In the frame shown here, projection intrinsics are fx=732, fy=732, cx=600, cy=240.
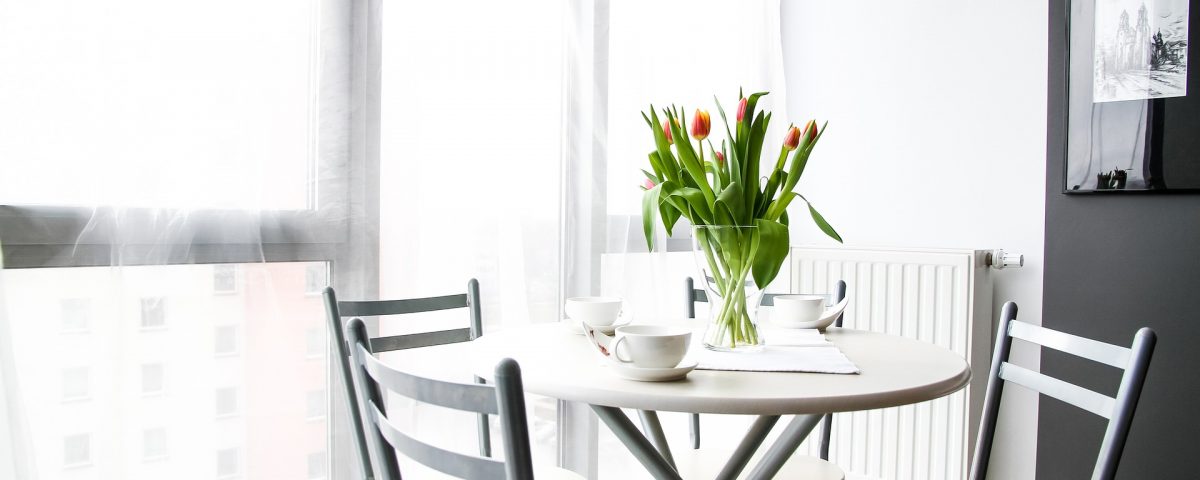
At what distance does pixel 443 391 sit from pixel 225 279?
0.91m

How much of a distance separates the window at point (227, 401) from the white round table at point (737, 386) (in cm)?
58

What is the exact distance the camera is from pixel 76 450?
1394 mm

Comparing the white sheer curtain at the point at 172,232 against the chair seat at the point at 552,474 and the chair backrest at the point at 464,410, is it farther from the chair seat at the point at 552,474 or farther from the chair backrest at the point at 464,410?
the chair backrest at the point at 464,410

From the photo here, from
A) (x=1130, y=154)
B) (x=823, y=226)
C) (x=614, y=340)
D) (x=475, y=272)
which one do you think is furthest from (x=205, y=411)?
(x=1130, y=154)

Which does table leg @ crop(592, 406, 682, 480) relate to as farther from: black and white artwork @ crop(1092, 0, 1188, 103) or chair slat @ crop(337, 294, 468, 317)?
black and white artwork @ crop(1092, 0, 1188, 103)

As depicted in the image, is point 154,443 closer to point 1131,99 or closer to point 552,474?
point 552,474

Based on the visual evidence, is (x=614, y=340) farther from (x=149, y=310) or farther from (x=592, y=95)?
(x=592, y=95)

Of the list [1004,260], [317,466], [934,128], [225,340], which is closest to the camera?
[225,340]

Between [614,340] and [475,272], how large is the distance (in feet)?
3.22

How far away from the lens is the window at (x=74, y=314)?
139 centimetres

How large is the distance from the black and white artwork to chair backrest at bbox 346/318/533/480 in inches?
85.6

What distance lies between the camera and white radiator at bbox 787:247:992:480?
2434 millimetres

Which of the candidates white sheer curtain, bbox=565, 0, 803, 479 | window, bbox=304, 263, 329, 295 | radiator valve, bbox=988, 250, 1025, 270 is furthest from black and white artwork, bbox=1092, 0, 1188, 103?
window, bbox=304, 263, 329, 295

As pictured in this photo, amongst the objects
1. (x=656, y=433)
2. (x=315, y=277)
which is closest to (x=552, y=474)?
(x=656, y=433)
